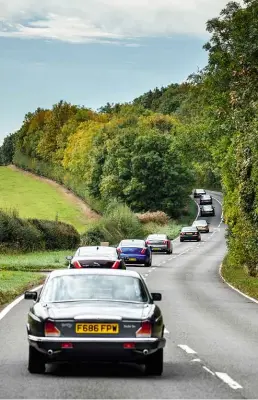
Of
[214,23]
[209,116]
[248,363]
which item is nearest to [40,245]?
[209,116]

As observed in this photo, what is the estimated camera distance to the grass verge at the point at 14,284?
96.7 ft

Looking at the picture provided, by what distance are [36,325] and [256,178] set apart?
87.0ft

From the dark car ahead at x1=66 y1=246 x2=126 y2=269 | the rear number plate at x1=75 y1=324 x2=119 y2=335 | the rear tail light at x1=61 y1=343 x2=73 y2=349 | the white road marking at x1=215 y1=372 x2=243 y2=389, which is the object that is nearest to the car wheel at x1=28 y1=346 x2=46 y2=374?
the rear tail light at x1=61 y1=343 x2=73 y2=349

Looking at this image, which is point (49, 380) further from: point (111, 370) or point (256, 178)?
point (256, 178)

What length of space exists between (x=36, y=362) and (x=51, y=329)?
521 mm

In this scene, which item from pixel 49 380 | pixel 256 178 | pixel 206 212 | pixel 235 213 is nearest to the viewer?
pixel 49 380

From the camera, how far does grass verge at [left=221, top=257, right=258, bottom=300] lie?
35.5 m

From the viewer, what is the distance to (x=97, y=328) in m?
12.4

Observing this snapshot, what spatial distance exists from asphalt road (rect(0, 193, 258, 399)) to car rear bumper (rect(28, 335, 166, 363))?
0.27 metres

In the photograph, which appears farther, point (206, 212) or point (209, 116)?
point (206, 212)

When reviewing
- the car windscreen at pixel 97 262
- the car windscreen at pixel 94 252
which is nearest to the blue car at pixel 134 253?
the car windscreen at pixel 94 252

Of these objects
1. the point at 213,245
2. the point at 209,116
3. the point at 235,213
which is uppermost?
the point at 209,116

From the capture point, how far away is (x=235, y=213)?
4878 cm

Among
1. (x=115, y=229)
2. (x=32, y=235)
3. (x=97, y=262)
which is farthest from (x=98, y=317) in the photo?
(x=115, y=229)
